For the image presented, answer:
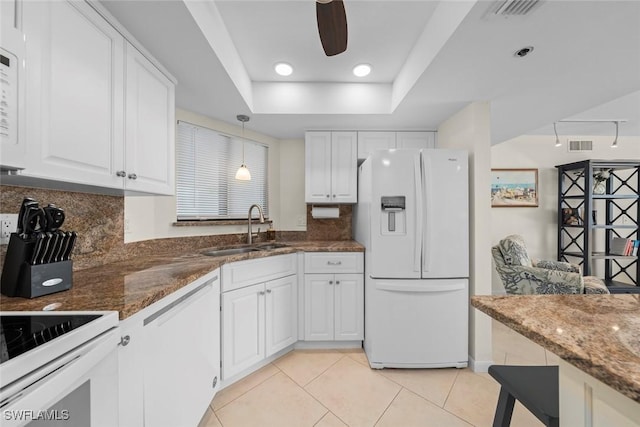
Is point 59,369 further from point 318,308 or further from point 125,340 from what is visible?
point 318,308

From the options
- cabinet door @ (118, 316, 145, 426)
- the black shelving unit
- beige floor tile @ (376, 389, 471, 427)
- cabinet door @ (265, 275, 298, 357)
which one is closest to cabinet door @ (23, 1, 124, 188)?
cabinet door @ (118, 316, 145, 426)

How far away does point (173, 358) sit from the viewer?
4.01 ft

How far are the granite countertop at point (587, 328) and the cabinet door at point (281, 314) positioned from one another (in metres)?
1.60

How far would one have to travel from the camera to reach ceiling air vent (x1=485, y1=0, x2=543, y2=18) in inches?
45.6

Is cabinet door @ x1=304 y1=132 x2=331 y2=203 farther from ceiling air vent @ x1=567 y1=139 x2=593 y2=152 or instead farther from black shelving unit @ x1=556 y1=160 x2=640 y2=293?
ceiling air vent @ x1=567 y1=139 x2=593 y2=152

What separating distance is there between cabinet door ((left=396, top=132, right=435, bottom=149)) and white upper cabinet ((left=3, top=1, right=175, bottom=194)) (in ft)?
7.33

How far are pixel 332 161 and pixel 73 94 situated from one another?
209 centimetres

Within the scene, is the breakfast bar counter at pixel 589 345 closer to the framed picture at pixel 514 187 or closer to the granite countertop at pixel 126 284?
the granite countertop at pixel 126 284

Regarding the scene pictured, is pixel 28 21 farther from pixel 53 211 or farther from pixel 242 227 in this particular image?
pixel 242 227

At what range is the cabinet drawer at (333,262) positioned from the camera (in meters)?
2.40

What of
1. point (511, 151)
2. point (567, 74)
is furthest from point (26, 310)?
point (511, 151)

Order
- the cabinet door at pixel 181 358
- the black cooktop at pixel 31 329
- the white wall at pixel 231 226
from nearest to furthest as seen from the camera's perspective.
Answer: the black cooktop at pixel 31 329 < the cabinet door at pixel 181 358 < the white wall at pixel 231 226

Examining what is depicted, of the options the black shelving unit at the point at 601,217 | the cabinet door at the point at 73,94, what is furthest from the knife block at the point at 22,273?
the black shelving unit at the point at 601,217

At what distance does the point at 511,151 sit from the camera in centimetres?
413
